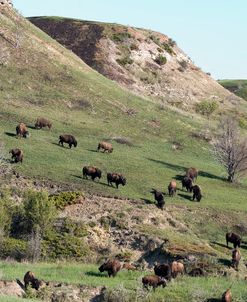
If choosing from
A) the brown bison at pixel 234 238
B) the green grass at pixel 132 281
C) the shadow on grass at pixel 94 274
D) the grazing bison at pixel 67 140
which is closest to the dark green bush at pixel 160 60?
the grazing bison at pixel 67 140

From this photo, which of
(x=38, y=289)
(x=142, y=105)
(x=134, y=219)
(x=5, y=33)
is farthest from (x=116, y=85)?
(x=38, y=289)

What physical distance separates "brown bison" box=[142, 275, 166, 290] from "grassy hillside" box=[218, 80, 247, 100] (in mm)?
131367

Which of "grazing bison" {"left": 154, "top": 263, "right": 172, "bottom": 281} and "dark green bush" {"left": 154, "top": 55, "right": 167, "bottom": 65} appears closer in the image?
"grazing bison" {"left": 154, "top": 263, "right": 172, "bottom": 281}

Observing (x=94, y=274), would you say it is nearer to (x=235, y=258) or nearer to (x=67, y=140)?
(x=235, y=258)

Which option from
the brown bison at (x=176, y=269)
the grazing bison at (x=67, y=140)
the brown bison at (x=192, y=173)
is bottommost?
the brown bison at (x=176, y=269)

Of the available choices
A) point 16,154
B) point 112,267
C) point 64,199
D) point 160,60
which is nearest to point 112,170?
point 16,154

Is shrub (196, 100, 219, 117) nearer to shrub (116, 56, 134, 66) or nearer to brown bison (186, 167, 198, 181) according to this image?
shrub (116, 56, 134, 66)

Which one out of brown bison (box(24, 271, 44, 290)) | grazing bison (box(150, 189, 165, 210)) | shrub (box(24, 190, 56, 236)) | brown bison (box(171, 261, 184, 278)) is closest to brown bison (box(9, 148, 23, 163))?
shrub (box(24, 190, 56, 236))

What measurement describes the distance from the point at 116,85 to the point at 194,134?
60.3 feet

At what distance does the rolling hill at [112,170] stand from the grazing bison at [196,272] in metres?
0.67

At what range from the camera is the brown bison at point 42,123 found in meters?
64.4

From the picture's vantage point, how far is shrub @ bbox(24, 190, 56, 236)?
42219 mm

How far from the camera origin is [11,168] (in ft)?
163

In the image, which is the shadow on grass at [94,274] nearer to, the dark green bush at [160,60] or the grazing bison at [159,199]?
the grazing bison at [159,199]
